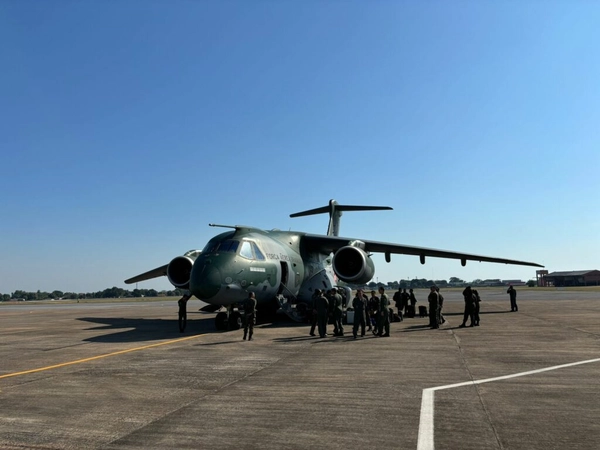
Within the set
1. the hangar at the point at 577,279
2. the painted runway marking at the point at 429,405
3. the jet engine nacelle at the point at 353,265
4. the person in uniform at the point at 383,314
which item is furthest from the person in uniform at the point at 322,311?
the hangar at the point at 577,279

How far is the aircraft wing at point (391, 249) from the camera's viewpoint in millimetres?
21562

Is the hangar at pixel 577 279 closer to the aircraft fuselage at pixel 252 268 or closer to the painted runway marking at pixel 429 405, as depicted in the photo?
the aircraft fuselage at pixel 252 268

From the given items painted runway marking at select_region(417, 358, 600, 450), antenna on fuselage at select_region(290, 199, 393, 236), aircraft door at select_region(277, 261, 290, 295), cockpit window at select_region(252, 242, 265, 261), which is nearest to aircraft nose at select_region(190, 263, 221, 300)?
cockpit window at select_region(252, 242, 265, 261)

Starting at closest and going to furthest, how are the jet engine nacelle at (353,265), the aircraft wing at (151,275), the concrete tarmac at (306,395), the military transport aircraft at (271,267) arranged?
the concrete tarmac at (306,395), the military transport aircraft at (271,267), the jet engine nacelle at (353,265), the aircraft wing at (151,275)

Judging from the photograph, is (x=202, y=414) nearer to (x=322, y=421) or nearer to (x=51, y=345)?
(x=322, y=421)

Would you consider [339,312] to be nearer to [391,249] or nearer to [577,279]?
[391,249]

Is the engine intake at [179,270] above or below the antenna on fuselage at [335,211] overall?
below

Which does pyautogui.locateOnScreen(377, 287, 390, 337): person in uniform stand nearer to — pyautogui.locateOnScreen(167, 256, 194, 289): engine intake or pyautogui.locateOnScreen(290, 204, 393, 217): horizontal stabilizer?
pyautogui.locateOnScreen(167, 256, 194, 289): engine intake

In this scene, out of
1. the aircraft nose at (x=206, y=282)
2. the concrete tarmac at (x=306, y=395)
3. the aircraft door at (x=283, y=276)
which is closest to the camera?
the concrete tarmac at (x=306, y=395)

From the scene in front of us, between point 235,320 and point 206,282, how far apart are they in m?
2.38

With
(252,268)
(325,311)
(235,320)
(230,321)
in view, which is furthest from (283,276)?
(325,311)

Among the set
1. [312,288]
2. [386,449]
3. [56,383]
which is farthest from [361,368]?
[312,288]

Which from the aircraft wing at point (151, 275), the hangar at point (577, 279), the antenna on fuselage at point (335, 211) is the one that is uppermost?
the antenna on fuselage at point (335, 211)

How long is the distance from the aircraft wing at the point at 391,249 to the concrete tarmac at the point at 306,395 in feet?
31.8
